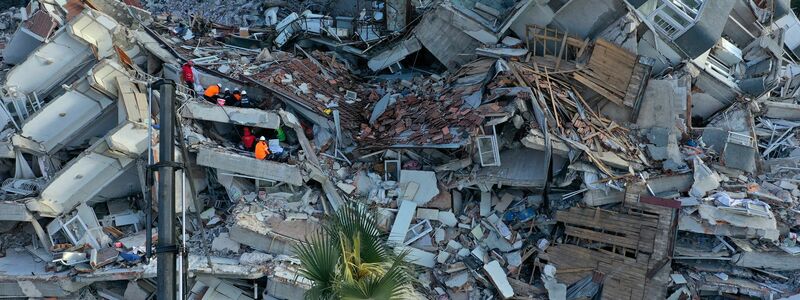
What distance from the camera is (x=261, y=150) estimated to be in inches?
419

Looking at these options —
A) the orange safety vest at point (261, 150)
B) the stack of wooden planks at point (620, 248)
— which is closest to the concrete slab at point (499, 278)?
the stack of wooden planks at point (620, 248)

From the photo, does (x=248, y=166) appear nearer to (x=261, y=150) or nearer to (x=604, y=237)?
(x=261, y=150)

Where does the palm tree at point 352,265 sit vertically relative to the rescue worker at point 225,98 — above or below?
above

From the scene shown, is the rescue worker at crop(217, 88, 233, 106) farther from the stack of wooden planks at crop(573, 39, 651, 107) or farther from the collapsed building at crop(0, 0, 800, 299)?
the stack of wooden planks at crop(573, 39, 651, 107)

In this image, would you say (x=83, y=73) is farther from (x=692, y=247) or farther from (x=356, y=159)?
(x=692, y=247)

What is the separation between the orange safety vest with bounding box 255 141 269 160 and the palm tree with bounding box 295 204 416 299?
5.61 metres

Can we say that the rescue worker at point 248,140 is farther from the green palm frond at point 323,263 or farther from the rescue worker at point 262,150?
the green palm frond at point 323,263

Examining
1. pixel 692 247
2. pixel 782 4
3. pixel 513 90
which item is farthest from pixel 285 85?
pixel 782 4

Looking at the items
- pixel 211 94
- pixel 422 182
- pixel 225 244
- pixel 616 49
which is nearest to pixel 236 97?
pixel 211 94

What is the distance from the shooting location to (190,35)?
13859mm

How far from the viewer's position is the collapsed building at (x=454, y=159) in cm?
991

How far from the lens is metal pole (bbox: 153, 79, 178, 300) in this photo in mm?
4660

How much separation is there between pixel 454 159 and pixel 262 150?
307 centimetres

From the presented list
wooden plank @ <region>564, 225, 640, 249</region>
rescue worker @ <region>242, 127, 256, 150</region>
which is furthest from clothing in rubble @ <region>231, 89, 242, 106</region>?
wooden plank @ <region>564, 225, 640, 249</region>
